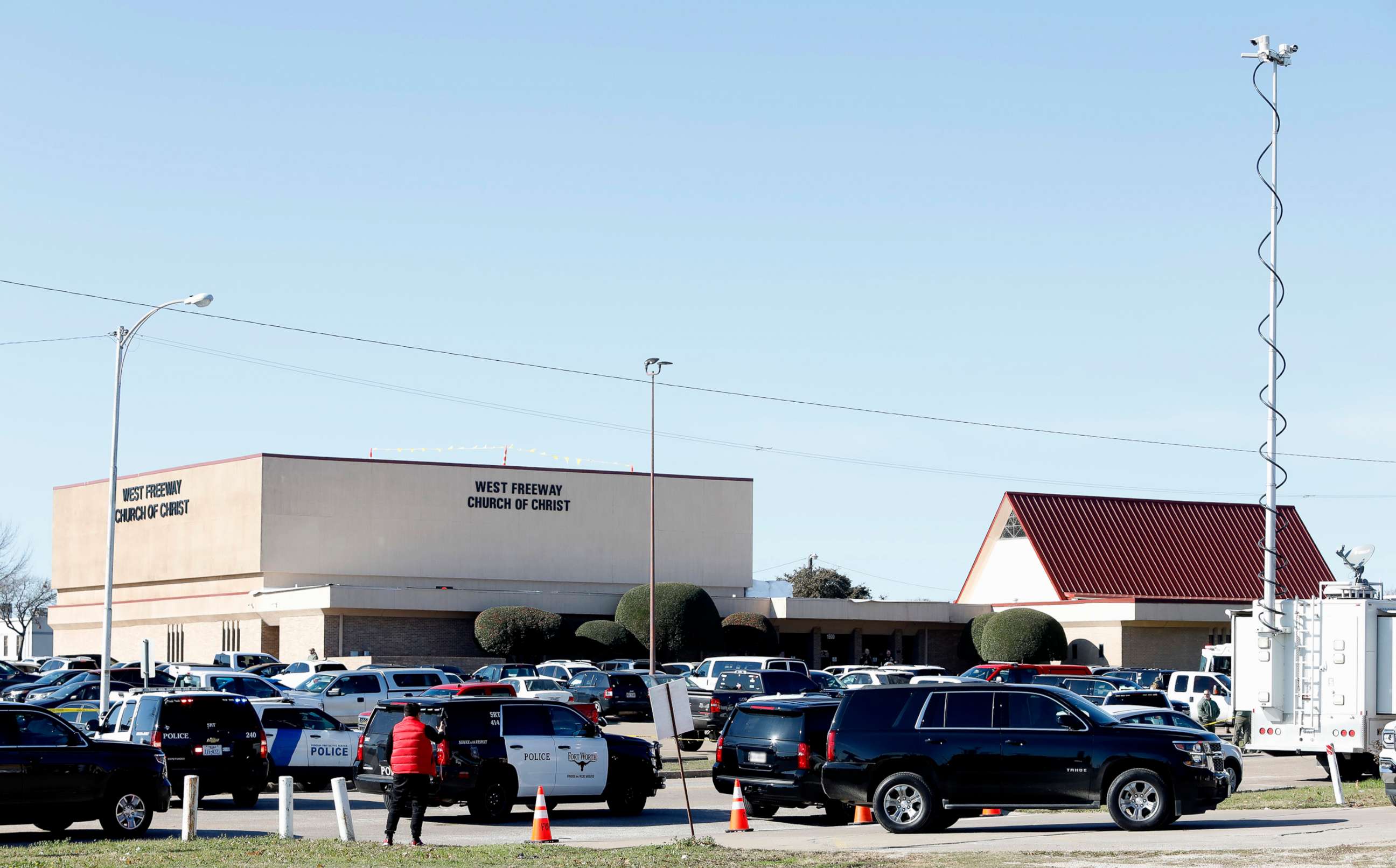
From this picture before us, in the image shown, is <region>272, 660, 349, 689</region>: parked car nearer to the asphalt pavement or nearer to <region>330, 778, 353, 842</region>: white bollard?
the asphalt pavement

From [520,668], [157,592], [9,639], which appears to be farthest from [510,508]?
[9,639]

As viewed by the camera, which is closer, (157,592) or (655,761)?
(655,761)

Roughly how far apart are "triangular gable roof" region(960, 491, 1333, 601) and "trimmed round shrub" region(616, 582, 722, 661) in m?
13.8

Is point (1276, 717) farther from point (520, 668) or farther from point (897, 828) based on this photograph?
point (520, 668)

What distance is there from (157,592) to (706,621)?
2748 cm

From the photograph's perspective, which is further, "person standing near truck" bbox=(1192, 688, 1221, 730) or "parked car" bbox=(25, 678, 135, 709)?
"parked car" bbox=(25, 678, 135, 709)

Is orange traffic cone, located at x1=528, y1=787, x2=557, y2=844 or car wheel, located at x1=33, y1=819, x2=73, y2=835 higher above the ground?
orange traffic cone, located at x1=528, y1=787, x2=557, y2=844

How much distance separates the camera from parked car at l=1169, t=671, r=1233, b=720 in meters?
45.5

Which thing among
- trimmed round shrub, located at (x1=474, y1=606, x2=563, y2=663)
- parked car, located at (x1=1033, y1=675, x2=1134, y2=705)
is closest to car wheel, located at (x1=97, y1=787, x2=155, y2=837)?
parked car, located at (x1=1033, y1=675, x2=1134, y2=705)

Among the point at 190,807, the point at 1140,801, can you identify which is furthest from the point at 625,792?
the point at 1140,801

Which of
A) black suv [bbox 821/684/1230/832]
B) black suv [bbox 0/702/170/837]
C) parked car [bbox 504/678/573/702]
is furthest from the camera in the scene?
parked car [bbox 504/678/573/702]

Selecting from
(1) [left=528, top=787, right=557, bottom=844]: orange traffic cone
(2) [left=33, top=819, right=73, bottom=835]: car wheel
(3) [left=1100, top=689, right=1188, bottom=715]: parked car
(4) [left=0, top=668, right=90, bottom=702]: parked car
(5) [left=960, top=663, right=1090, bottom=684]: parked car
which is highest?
(5) [left=960, top=663, right=1090, bottom=684]: parked car

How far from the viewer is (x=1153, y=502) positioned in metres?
76.9

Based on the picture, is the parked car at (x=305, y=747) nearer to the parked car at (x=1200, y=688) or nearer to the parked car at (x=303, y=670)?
the parked car at (x=303, y=670)
